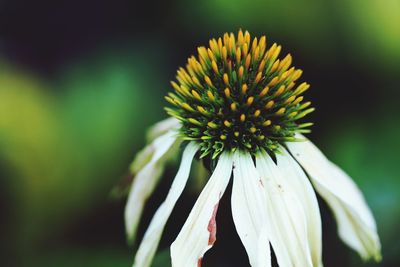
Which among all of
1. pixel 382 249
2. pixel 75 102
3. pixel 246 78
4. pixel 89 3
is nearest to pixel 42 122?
pixel 75 102

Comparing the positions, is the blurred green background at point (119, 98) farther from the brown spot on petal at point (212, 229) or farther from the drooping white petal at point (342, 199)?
the brown spot on petal at point (212, 229)

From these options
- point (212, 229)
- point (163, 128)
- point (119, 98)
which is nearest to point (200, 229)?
point (212, 229)

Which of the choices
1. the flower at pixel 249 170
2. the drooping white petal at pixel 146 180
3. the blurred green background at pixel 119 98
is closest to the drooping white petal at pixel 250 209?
the flower at pixel 249 170

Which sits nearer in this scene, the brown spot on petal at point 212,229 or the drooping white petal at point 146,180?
the brown spot on petal at point 212,229

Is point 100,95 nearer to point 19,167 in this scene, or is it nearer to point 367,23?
point 19,167

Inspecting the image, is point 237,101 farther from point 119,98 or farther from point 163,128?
point 119,98

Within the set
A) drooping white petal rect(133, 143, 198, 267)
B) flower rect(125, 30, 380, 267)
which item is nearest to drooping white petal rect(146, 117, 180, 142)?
flower rect(125, 30, 380, 267)
